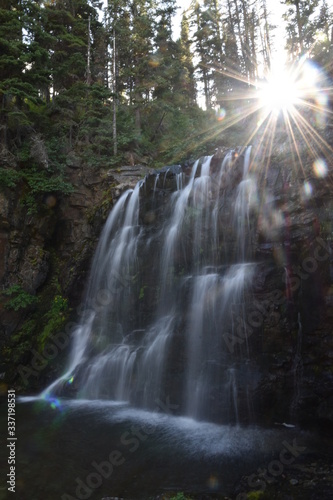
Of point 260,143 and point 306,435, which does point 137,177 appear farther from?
A: point 306,435

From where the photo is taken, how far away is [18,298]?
45.8 ft

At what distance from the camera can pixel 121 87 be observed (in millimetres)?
29172

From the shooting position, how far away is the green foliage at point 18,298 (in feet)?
45.3

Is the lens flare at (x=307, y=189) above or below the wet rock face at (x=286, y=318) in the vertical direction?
above

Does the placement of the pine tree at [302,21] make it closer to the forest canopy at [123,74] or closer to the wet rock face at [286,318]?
the forest canopy at [123,74]

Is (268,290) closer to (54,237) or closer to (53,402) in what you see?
(53,402)

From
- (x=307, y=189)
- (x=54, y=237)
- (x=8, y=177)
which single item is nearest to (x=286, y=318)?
(x=307, y=189)

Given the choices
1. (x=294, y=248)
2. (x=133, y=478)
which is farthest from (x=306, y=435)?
(x=294, y=248)

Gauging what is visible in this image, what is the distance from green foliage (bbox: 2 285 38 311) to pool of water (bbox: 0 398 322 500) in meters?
6.16

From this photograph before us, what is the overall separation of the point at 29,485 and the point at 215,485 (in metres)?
2.94

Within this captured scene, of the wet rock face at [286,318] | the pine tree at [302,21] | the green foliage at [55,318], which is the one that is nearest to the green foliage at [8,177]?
the green foliage at [55,318]

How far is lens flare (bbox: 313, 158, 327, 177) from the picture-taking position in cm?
800

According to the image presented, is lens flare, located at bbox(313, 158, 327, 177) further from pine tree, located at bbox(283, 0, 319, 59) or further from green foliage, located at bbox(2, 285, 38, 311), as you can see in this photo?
pine tree, located at bbox(283, 0, 319, 59)

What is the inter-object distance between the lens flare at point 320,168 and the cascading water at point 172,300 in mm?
1914
